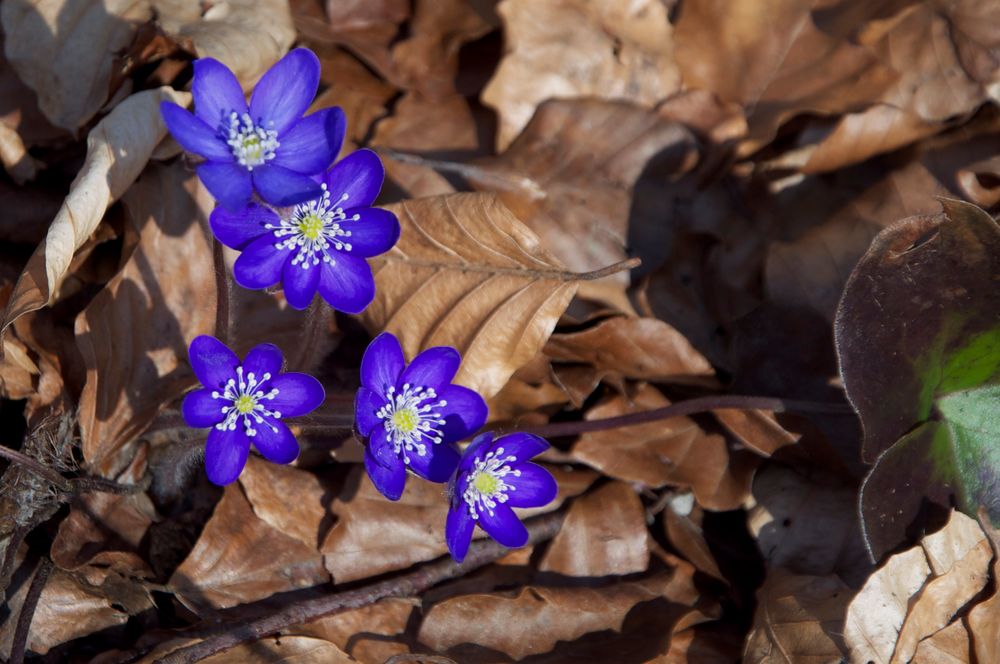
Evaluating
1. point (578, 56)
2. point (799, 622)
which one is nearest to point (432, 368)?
point (799, 622)

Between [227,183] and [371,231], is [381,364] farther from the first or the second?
[227,183]

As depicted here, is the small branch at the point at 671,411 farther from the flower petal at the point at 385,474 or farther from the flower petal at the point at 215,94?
the flower petal at the point at 215,94

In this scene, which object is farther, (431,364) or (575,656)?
(575,656)

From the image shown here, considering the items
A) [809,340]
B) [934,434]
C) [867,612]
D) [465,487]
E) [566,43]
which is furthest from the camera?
[566,43]

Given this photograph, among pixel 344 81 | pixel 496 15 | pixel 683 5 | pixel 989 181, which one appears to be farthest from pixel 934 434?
pixel 344 81

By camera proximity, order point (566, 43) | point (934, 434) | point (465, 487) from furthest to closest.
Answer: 1. point (566, 43)
2. point (934, 434)
3. point (465, 487)

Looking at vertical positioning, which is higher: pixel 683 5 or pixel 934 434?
pixel 683 5

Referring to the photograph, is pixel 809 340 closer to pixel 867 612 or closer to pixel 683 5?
pixel 867 612
